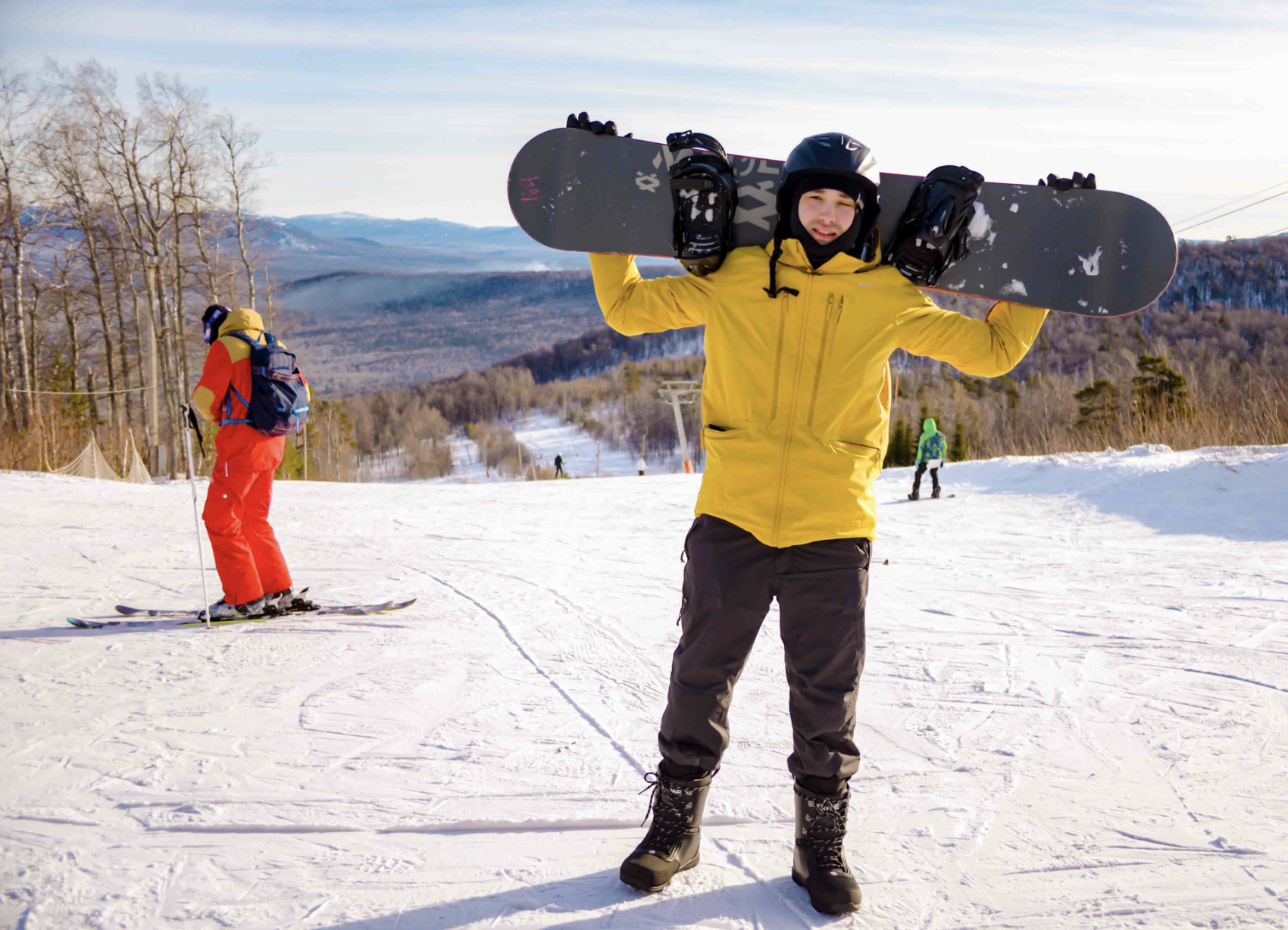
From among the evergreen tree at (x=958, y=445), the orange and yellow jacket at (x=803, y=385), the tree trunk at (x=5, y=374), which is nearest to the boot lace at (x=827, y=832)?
the orange and yellow jacket at (x=803, y=385)

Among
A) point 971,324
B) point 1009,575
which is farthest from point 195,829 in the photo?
point 1009,575

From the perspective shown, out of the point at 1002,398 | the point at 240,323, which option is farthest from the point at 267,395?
the point at 1002,398

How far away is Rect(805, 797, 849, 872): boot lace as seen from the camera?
2.16 meters

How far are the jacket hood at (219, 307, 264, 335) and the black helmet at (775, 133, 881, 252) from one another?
11.7 ft

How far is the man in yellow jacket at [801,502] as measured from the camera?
2.14 meters

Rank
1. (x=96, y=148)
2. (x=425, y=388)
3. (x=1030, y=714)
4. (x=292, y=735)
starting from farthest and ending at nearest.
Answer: (x=425, y=388)
(x=96, y=148)
(x=1030, y=714)
(x=292, y=735)

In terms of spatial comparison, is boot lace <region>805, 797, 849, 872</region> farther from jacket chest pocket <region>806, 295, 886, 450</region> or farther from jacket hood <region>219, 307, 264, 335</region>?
jacket hood <region>219, 307, 264, 335</region>

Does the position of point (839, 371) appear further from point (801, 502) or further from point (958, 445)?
point (958, 445)

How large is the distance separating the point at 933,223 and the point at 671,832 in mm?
1795

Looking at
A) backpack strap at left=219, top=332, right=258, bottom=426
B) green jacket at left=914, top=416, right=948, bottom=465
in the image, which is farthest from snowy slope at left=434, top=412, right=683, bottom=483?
backpack strap at left=219, top=332, right=258, bottom=426

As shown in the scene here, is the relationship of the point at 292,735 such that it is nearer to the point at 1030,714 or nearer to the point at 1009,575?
the point at 1030,714

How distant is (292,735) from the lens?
10.6 ft

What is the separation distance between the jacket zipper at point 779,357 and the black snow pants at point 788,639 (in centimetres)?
32

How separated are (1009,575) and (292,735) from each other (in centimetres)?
525
